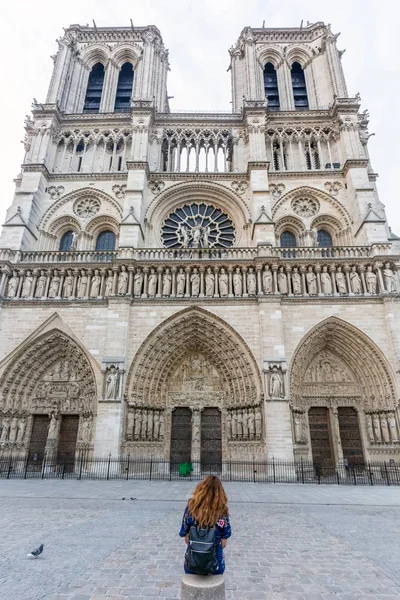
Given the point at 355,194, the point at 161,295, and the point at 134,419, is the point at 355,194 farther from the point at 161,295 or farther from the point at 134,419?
the point at 134,419

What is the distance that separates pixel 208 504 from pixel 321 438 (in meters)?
14.1

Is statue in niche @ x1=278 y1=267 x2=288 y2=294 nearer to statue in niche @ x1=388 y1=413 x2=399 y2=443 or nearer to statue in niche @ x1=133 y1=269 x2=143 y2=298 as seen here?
statue in niche @ x1=133 y1=269 x2=143 y2=298

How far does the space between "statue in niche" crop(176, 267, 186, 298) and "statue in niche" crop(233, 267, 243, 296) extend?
2284mm

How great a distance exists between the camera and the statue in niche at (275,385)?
13461mm

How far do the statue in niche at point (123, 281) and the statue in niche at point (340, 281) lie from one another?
9.40 metres

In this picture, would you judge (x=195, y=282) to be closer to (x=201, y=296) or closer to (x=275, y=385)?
(x=201, y=296)

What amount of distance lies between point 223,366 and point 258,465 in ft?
13.6

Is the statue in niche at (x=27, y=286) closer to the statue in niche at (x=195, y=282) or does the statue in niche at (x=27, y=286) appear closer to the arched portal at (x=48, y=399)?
the arched portal at (x=48, y=399)

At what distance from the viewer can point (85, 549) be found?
462cm

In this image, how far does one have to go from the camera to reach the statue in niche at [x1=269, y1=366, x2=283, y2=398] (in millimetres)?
13461

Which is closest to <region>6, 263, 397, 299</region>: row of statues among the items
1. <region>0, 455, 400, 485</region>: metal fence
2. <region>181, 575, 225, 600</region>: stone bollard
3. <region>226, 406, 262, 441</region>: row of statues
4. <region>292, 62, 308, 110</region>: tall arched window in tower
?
<region>226, 406, 262, 441</region>: row of statues

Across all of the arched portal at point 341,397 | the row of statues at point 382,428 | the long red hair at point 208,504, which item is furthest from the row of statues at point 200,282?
the long red hair at point 208,504

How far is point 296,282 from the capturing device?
1566 centimetres

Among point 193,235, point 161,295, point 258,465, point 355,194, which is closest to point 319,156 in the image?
point 355,194
